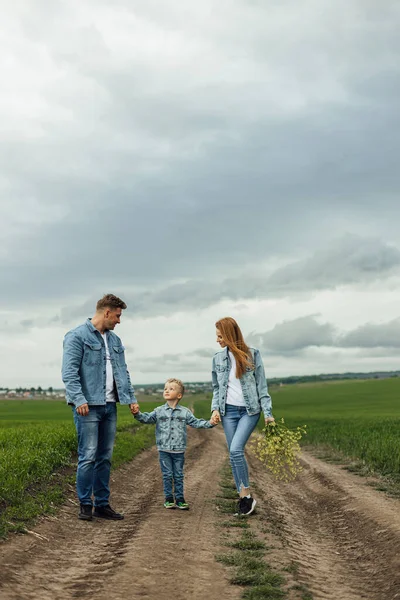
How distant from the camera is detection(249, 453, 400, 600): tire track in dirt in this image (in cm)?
555

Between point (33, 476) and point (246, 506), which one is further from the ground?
point (33, 476)

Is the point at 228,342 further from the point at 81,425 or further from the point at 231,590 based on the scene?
the point at 231,590

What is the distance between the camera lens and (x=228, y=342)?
334 inches

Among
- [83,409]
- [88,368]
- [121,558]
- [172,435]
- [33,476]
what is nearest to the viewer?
[121,558]

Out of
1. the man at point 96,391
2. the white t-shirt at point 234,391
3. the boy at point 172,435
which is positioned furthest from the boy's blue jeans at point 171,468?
the white t-shirt at point 234,391

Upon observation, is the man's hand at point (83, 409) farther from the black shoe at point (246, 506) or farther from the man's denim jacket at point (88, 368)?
the black shoe at point (246, 506)

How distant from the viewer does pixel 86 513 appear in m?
8.10

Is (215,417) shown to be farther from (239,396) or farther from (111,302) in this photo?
(111,302)

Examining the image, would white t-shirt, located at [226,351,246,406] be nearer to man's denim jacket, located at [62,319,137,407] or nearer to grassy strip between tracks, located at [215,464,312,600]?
man's denim jacket, located at [62,319,137,407]

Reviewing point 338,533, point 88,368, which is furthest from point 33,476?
point 338,533

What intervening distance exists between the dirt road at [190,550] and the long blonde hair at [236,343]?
6.75ft

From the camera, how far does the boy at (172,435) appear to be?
347 inches

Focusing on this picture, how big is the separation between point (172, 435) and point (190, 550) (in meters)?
2.63

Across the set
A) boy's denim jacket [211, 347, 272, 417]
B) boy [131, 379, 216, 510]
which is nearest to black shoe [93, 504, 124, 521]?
boy [131, 379, 216, 510]
